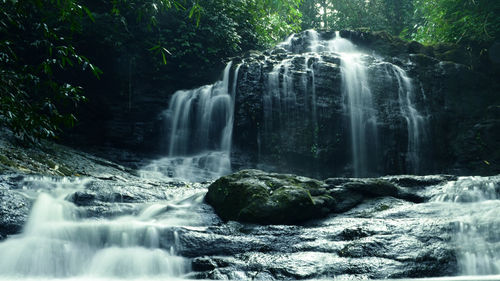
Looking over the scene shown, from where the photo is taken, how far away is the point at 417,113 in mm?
11242

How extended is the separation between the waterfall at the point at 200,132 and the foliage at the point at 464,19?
308 inches

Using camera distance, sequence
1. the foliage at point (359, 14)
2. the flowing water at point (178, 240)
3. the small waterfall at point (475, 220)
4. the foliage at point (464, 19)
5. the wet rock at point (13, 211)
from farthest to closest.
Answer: the foliage at point (359, 14)
the foliage at point (464, 19)
the wet rock at point (13, 211)
the flowing water at point (178, 240)
the small waterfall at point (475, 220)

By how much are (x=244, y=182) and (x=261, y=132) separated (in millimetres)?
5894

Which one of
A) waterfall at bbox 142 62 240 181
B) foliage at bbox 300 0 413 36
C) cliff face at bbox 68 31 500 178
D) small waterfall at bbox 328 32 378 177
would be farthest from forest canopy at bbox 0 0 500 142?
foliage at bbox 300 0 413 36

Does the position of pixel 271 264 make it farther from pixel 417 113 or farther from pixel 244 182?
pixel 417 113

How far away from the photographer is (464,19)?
39.8 ft

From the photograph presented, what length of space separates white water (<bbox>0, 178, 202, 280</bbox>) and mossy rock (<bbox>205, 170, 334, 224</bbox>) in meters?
0.74

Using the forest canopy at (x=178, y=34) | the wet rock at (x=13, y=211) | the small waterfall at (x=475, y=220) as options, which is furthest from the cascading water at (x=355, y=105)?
the wet rock at (x=13, y=211)

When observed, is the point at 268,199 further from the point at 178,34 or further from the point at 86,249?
the point at 178,34

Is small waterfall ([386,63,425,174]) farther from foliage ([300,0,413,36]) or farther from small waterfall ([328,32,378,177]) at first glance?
foliage ([300,0,413,36])

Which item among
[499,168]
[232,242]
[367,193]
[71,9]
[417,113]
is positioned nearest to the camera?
[71,9]

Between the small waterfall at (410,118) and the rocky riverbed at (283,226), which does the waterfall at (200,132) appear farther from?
Result: the small waterfall at (410,118)

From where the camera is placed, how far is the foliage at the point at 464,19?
1192 cm

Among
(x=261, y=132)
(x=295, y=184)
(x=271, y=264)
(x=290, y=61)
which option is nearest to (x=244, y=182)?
(x=295, y=184)
